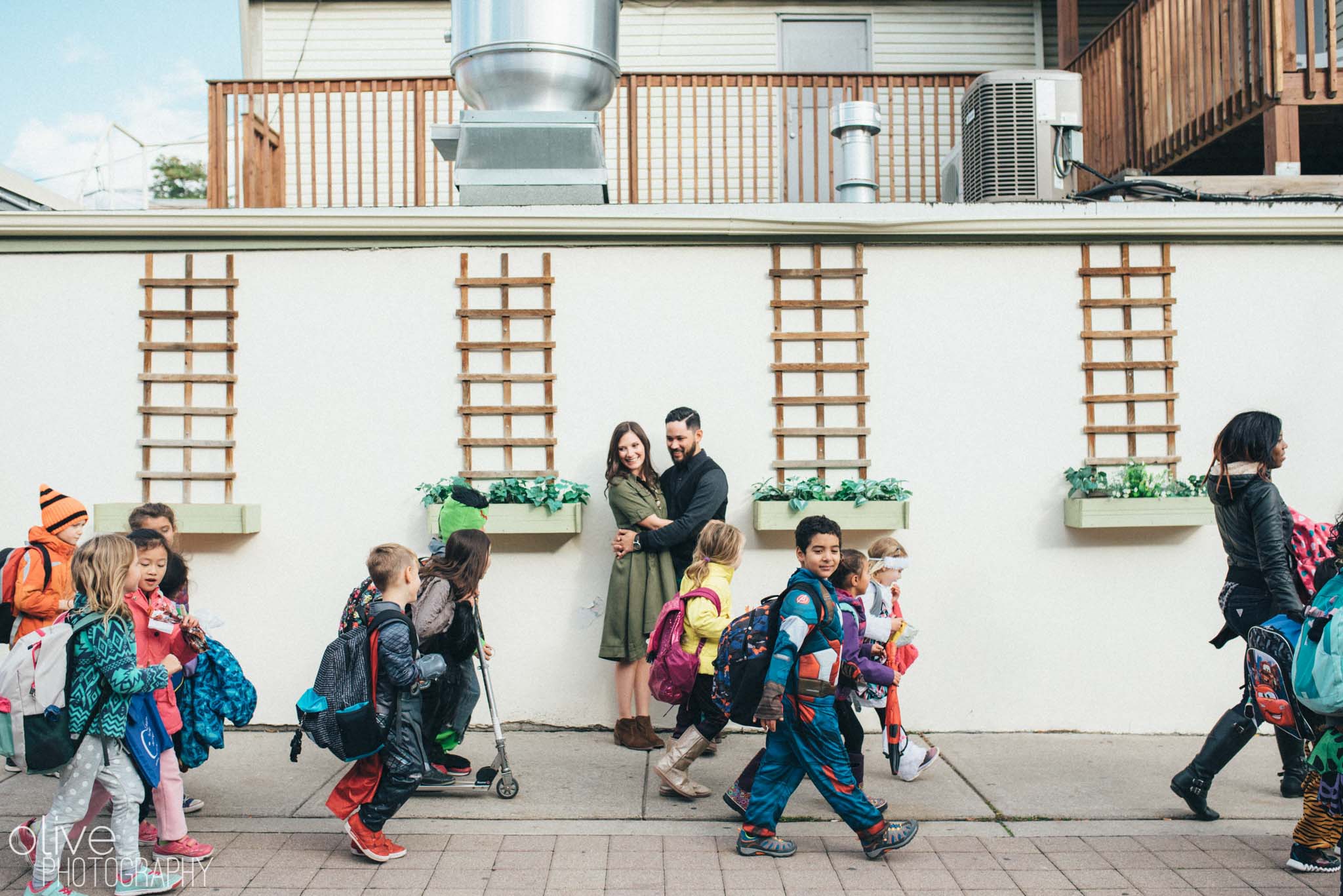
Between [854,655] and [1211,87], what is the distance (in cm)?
647

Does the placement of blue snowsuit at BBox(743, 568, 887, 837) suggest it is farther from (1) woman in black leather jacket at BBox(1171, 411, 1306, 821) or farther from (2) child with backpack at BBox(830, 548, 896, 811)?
(1) woman in black leather jacket at BBox(1171, 411, 1306, 821)

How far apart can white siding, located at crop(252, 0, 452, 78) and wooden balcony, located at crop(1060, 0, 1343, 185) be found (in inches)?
270

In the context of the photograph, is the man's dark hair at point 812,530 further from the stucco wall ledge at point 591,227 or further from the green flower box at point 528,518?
the stucco wall ledge at point 591,227

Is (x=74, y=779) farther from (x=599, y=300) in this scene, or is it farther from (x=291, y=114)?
(x=291, y=114)

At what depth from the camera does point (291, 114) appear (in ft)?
39.5

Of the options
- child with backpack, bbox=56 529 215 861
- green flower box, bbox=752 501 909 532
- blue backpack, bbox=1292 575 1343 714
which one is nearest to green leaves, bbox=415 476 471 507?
green flower box, bbox=752 501 909 532

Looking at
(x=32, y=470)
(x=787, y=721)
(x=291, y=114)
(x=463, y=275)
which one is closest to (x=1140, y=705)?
(x=787, y=721)

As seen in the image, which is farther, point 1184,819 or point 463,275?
point 463,275

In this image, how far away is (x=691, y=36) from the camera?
1317 centimetres

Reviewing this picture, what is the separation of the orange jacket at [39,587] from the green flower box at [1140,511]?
494cm

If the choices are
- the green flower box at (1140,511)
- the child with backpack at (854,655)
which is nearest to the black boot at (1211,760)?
Answer: the child with backpack at (854,655)

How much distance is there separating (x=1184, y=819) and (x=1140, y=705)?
1.61 metres

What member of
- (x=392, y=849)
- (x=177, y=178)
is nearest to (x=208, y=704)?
(x=392, y=849)

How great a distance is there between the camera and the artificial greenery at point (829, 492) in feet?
20.8
